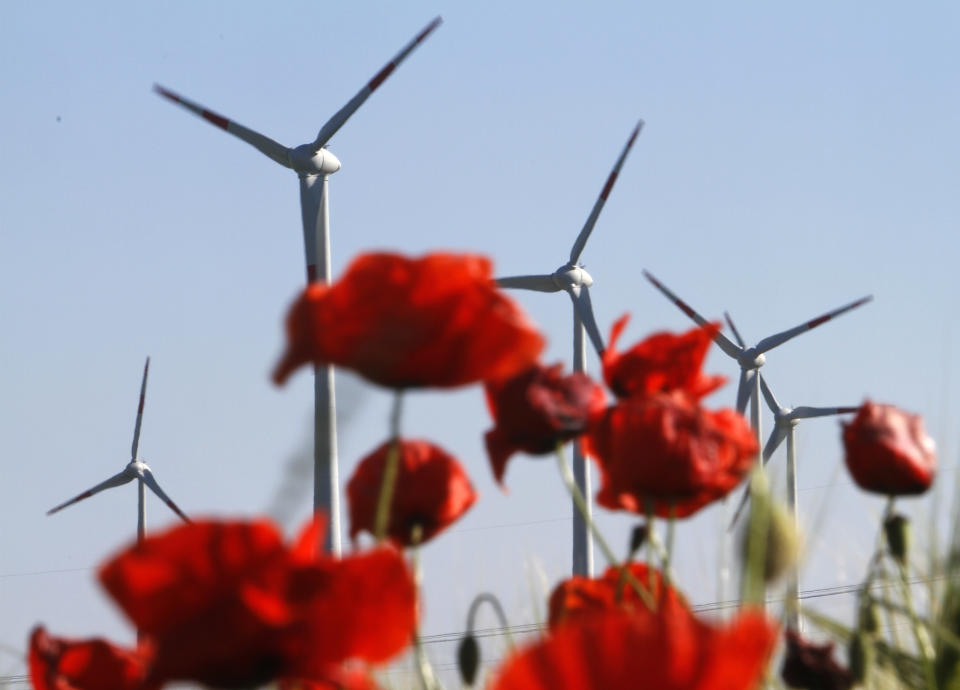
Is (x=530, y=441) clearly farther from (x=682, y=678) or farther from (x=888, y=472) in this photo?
(x=682, y=678)

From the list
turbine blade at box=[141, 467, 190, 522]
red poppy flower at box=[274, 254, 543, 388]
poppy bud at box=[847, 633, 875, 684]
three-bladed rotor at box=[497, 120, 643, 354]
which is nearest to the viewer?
red poppy flower at box=[274, 254, 543, 388]

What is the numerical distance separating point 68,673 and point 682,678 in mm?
599

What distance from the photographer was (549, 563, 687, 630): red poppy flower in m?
0.98

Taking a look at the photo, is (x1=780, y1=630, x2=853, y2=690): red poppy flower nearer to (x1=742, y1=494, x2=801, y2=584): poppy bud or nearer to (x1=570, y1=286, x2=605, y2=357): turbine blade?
(x1=742, y1=494, x2=801, y2=584): poppy bud

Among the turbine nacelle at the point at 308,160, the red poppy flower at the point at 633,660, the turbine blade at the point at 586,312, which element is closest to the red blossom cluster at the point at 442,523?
the red poppy flower at the point at 633,660

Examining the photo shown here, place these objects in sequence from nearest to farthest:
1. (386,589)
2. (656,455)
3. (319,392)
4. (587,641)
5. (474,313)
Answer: (587,641)
(386,589)
(474,313)
(656,455)
(319,392)

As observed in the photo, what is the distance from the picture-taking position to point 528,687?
1.69 ft

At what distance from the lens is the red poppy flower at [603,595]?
3.22 ft

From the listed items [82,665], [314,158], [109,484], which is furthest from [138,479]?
[82,665]

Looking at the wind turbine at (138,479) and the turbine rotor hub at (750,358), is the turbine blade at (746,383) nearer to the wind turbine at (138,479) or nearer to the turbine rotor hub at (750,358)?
the turbine rotor hub at (750,358)

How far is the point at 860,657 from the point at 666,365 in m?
0.26

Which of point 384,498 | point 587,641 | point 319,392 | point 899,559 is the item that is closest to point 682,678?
point 587,641

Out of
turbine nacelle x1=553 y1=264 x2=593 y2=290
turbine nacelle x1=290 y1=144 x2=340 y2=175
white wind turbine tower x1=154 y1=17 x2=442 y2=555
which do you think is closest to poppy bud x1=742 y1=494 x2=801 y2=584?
white wind turbine tower x1=154 y1=17 x2=442 y2=555

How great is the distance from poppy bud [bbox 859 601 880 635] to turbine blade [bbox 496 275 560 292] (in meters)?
11.2
